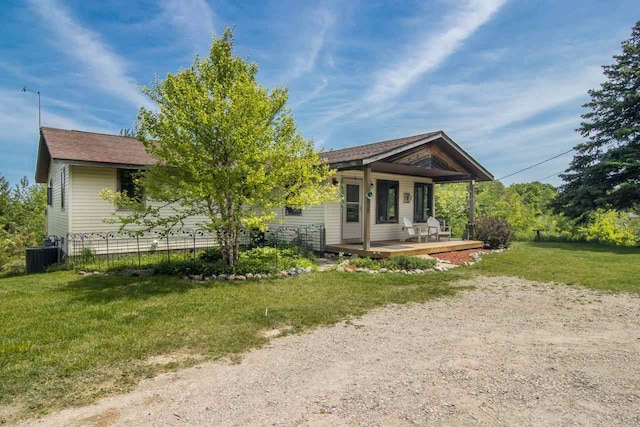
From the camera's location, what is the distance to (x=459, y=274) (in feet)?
28.7

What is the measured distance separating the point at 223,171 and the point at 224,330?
3668mm

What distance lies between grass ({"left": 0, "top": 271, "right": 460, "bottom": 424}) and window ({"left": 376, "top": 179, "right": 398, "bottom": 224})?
16.7 feet

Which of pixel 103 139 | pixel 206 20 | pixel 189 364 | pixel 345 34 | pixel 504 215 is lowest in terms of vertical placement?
pixel 189 364

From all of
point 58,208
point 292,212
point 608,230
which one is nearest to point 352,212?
point 292,212

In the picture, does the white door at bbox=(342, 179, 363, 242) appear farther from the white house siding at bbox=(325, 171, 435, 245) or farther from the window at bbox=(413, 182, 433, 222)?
the window at bbox=(413, 182, 433, 222)

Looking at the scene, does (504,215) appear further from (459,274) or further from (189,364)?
(189,364)

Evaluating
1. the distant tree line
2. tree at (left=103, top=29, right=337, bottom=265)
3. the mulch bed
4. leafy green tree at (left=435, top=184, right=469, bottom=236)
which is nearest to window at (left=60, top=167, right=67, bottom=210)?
tree at (left=103, top=29, right=337, bottom=265)

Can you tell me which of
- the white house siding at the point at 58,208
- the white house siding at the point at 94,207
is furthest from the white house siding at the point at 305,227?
the white house siding at the point at 58,208

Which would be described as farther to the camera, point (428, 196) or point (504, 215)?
point (504, 215)

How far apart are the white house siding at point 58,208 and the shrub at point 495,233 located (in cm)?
1349

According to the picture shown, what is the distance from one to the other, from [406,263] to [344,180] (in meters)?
3.83

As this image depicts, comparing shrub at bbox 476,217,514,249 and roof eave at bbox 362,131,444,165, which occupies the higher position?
roof eave at bbox 362,131,444,165

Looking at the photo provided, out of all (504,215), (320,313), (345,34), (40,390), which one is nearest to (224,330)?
(320,313)

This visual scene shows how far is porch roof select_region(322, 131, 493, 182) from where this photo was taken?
33.2ft
